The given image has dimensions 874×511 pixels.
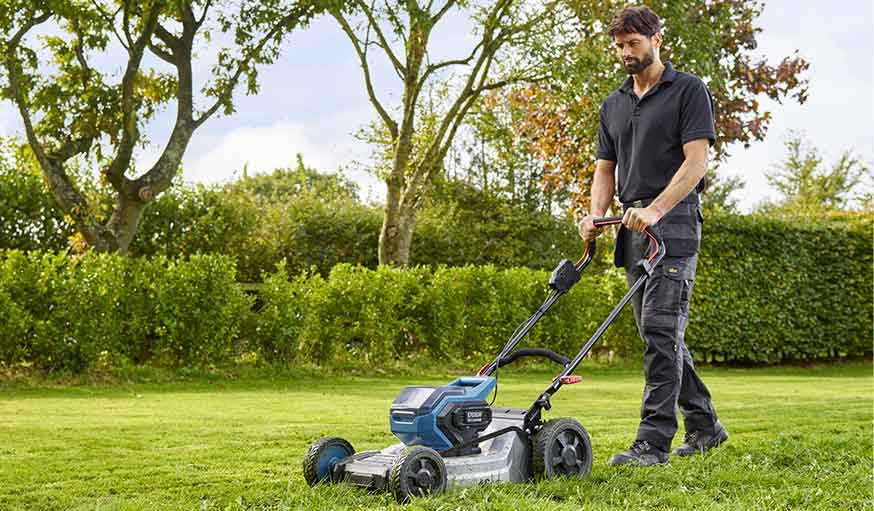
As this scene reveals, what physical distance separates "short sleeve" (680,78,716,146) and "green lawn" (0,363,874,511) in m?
1.53

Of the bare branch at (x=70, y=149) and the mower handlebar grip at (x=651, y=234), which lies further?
the bare branch at (x=70, y=149)

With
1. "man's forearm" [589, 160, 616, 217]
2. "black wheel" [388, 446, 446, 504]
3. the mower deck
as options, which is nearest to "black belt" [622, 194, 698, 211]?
"man's forearm" [589, 160, 616, 217]

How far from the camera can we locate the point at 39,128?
45.5ft

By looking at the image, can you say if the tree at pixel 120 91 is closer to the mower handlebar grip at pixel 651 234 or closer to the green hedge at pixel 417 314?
the green hedge at pixel 417 314

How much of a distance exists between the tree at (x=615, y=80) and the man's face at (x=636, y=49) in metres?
10.5

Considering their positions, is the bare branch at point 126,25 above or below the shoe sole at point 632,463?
above

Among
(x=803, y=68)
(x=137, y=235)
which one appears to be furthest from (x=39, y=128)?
(x=803, y=68)

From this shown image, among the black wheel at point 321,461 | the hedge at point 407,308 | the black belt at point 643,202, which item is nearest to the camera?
the black wheel at point 321,461

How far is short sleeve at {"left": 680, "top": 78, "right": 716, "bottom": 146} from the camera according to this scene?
15.3ft

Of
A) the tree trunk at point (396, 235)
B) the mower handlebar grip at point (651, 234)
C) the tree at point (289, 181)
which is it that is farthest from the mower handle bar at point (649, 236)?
the tree at point (289, 181)

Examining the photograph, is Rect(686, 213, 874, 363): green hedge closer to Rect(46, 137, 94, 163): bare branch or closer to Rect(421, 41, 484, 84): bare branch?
Rect(421, 41, 484, 84): bare branch

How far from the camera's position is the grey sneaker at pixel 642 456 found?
4.58 m

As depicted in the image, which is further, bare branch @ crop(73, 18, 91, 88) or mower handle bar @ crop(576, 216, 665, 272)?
bare branch @ crop(73, 18, 91, 88)

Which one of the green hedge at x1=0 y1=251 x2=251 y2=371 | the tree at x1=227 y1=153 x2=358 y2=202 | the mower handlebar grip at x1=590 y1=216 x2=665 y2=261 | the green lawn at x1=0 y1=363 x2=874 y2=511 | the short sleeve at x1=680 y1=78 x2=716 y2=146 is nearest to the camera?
the green lawn at x1=0 y1=363 x2=874 y2=511
